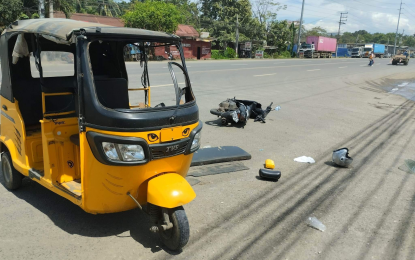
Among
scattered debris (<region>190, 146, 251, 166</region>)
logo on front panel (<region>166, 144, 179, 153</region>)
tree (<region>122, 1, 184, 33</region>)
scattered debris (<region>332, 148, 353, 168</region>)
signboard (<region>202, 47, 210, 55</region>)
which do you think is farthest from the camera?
signboard (<region>202, 47, 210, 55</region>)

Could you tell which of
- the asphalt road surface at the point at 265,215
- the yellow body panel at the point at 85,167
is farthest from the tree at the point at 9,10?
the yellow body panel at the point at 85,167

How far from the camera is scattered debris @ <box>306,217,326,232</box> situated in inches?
154

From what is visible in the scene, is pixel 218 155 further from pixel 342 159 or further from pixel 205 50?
pixel 205 50

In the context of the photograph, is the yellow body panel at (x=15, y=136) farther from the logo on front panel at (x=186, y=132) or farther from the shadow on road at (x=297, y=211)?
the shadow on road at (x=297, y=211)

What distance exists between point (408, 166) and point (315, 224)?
319cm

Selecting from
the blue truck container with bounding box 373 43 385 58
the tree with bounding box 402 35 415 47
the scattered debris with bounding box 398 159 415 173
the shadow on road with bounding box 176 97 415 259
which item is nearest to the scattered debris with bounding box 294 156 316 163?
the shadow on road with bounding box 176 97 415 259

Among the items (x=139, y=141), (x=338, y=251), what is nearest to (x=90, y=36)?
(x=139, y=141)

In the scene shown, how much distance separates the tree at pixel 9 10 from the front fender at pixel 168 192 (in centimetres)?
3077

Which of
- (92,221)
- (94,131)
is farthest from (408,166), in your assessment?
(94,131)

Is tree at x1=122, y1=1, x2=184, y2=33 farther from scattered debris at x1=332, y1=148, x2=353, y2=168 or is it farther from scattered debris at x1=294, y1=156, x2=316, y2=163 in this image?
scattered debris at x1=332, y1=148, x2=353, y2=168

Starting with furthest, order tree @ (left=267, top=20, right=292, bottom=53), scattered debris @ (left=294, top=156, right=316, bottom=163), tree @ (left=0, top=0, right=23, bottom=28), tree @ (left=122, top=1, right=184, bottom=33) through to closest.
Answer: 1. tree @ (left=267, top=20, right=292, bottom=53)
2. tree @ (left=122, top=1, right=184, bottom=33)
3. tree @ (left=0, top=0, right=23, bottom=28)
4. scattered debris @ (left=294, top=156, right=316, bottom=163)

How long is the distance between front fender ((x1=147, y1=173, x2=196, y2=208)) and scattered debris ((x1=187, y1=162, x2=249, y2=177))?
2.06m

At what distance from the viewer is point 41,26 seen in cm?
357

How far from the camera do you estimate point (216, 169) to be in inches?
221
